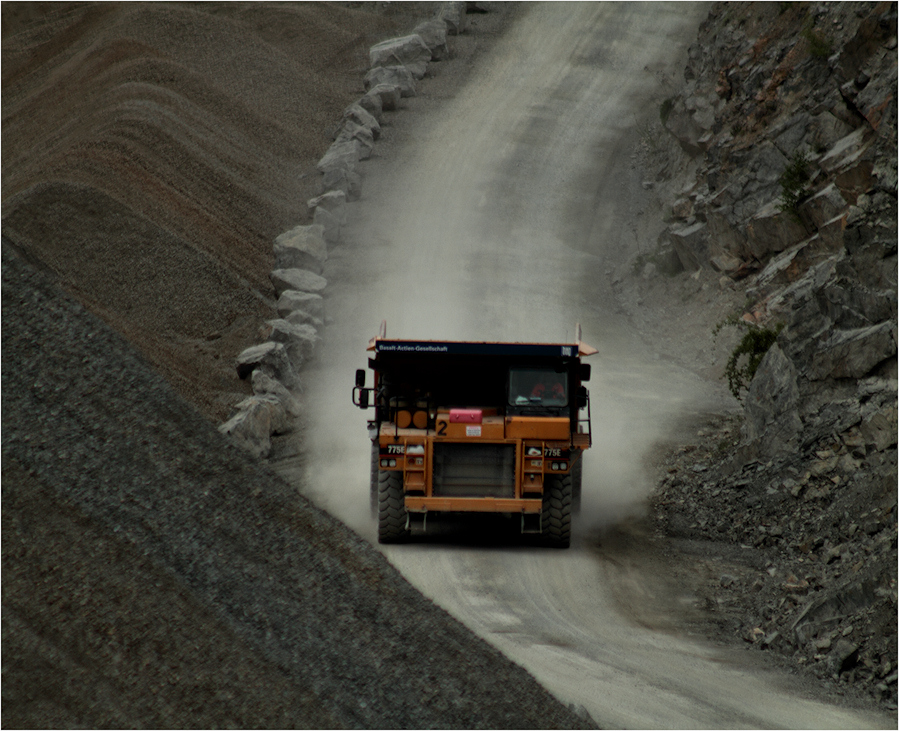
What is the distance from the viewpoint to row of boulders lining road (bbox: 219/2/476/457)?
867 inches

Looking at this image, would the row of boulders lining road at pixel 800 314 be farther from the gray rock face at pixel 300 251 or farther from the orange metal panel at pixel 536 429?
the gray rock face at pixel 300 251

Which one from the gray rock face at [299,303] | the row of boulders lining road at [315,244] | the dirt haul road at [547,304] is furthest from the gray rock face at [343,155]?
the gray rock face at [299,303]

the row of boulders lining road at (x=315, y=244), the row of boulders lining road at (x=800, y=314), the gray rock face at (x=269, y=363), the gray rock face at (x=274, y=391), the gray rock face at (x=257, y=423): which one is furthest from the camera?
the gray rock face at (x=269, y=363)

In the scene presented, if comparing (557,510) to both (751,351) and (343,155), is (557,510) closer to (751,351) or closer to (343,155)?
(751,351)

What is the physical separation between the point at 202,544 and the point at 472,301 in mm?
20948

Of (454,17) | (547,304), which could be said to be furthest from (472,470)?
(454,17)

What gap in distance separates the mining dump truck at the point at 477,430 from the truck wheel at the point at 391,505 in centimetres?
2

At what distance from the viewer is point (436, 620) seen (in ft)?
31.4

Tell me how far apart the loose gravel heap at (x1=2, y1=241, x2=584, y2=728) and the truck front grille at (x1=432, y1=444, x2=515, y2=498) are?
4.72 metres

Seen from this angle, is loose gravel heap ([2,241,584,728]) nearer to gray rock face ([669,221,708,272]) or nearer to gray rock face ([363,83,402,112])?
gray rock face ([669,221,708,272])

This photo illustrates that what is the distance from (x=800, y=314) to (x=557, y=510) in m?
6.23

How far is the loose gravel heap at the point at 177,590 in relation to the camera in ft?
25.8

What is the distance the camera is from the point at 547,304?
30.0m

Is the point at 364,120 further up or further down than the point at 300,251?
further up
